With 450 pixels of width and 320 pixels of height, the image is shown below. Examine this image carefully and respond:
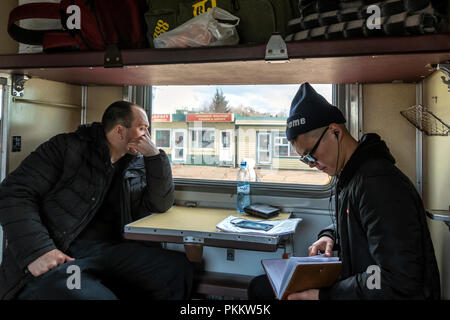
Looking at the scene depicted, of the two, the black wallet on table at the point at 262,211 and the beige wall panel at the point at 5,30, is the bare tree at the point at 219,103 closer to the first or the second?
the black wallet on table at the point at 262,211

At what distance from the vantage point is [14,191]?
1.82 metres

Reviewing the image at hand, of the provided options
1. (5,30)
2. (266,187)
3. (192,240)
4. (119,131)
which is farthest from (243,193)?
(5,30)

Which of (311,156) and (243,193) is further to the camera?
(243,193)

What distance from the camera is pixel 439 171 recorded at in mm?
1842

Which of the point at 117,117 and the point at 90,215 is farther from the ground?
the point at 117,117

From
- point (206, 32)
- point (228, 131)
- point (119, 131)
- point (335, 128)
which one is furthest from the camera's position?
point (228, 131)

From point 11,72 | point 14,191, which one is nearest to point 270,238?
point 14,191

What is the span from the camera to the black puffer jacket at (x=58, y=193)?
1.74 metres

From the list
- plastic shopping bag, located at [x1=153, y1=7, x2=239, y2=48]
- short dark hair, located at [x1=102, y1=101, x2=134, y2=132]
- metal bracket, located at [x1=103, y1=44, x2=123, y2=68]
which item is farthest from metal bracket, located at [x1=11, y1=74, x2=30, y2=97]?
plastic shopping bag, located at [x1=153, y1=7, x2=239, y2=48]

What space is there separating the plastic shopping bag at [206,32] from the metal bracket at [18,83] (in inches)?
43.0

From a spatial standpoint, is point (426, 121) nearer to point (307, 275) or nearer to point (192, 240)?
point (307, 275)

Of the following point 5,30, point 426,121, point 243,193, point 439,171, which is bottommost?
point 243,193

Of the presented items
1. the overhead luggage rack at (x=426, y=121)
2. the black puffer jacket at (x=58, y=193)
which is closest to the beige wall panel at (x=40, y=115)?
the black puffer jacket at (x=58, y=193)

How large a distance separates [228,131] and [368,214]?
5.11 ft
